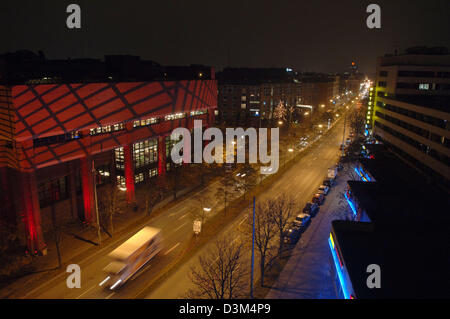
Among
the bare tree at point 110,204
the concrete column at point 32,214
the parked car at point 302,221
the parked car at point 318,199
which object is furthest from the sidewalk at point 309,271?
the concrete column at point 32,214

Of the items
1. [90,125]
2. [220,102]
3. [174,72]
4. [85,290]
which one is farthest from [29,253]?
[220,102]

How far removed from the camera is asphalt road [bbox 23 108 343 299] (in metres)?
17.2

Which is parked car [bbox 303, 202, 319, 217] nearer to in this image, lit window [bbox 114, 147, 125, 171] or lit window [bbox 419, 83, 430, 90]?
lit window [bbox 114, 147, 125, 171]

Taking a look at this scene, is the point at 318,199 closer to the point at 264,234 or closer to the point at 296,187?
the point at 296,187

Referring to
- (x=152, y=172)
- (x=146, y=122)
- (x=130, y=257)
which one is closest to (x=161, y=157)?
(x=152, y=172)

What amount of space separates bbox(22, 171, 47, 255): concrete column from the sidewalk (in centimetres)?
1505

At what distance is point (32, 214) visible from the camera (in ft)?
66.7

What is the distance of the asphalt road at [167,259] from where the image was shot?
56.5ft

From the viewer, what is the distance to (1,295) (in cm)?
1692

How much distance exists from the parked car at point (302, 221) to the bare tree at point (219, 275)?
18.2 feet

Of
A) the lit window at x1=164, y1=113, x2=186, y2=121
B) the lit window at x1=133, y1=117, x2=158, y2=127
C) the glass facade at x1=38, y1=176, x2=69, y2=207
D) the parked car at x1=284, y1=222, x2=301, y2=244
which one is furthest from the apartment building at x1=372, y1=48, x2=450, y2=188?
the glass facade at x1=38, y1=176, x2=69, y2=207

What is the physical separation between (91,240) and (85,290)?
18.4ft

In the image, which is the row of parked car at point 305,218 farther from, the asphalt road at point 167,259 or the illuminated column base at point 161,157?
the illuminated column base at point 161,157
